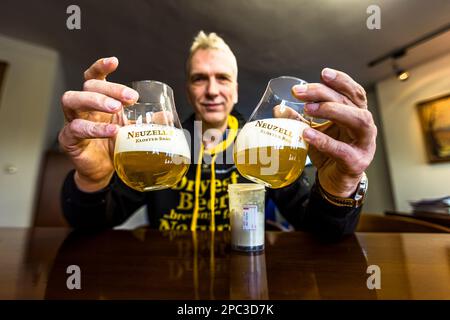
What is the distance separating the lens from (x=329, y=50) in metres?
2.02

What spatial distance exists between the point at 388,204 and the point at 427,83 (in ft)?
3.88

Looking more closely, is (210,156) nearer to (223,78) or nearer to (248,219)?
(223,78)

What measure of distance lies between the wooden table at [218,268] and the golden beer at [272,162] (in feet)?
0.46

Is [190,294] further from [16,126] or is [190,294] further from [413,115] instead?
[413,115]

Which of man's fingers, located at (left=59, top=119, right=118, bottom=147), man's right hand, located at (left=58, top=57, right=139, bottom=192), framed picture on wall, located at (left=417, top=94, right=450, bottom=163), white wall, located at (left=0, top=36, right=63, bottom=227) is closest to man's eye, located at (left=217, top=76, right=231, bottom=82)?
man's right hand, located at (left=58, top=57, right=139, bottom=192)

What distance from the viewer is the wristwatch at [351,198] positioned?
1.76 feet

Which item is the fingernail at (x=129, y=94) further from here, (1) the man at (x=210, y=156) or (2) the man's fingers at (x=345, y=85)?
(2) the man's fingers at (x=345, y=85)

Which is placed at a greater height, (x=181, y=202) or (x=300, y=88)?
(x=300, y=88)

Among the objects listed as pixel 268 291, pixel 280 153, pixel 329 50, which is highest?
pixel 329 50

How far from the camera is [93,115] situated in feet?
1.75

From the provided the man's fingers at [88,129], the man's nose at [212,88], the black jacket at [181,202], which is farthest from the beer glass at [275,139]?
the man's nose at [212,88]

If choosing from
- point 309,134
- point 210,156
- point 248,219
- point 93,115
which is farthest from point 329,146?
point 210,156

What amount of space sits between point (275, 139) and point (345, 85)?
14 cm

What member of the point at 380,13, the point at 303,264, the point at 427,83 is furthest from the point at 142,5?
the point at 427,83
